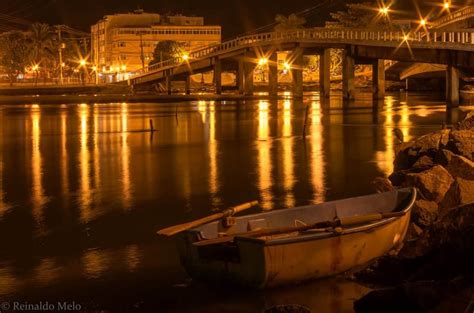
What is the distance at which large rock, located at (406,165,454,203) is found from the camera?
16656 mm

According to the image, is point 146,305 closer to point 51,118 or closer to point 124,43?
point 51,118

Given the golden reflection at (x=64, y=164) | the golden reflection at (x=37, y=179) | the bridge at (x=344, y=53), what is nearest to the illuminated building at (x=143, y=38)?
the bridge at (x=344, y=53)

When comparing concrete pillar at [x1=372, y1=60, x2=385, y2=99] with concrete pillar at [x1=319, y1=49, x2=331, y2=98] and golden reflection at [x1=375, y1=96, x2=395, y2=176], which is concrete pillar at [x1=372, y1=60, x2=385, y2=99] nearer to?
concrete pillar at [x1=319, y1=49, x2=331, y2=98]

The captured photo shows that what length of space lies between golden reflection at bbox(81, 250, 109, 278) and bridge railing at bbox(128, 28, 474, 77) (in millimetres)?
45663

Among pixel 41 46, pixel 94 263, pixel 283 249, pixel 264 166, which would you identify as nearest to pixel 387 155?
pixel 264 166

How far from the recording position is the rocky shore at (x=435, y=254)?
34.1 ft

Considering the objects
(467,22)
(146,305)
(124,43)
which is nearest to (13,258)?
(146,305)

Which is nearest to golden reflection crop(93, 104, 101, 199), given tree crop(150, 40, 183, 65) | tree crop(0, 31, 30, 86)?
tree crop(150, 40, 183, 65)

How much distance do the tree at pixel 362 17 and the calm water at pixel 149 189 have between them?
71798 mm

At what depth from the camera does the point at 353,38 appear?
247 feet

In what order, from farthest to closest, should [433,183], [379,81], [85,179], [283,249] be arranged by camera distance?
[379,81]
[85,179]
[433,183]
[283,249]

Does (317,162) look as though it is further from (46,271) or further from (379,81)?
(379,81)

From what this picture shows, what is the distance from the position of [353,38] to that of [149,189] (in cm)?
5513

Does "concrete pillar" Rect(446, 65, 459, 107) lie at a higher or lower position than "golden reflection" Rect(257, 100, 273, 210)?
higher
